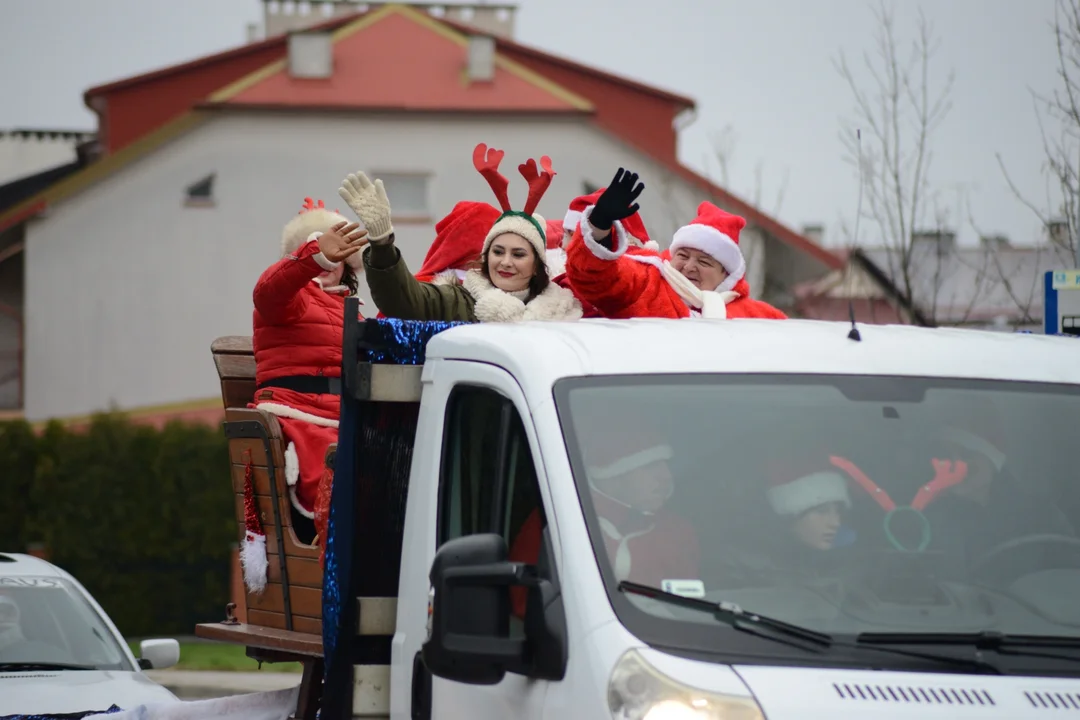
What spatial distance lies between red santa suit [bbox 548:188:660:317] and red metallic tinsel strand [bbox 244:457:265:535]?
1188 mm

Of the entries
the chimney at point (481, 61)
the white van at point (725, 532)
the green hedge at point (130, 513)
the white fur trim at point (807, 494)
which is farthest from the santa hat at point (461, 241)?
the chimney at point (481, 61)

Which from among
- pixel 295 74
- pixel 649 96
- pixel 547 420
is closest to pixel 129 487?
pixel 295 74

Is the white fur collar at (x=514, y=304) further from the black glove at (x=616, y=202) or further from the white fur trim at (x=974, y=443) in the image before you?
the white fur trim at (x=974, y=443)

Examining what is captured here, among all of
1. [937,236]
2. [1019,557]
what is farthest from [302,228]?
[937,236]

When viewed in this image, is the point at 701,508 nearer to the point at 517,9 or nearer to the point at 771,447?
the point at 771,447

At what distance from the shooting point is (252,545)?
5289mm

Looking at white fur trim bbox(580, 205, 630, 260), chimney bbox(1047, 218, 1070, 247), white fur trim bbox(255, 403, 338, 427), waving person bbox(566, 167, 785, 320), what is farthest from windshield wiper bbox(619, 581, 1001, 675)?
chimney bbox(1047, 218, 1070, 247)

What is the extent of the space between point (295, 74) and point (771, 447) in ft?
101

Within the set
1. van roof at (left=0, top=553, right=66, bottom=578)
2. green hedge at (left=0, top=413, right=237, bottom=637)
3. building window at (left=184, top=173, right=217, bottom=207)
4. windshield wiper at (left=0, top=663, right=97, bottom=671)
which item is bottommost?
green hedge at (left=0, top=413, right=237, bottom=637)

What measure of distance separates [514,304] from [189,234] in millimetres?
28367

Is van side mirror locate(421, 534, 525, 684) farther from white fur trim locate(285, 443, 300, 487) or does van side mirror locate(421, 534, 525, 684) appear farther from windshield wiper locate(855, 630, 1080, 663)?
white fur trim locate(285, 443, 300, 487)

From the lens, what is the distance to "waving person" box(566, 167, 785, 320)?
489 cm

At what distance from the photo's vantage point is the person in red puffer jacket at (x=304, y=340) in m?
5.32

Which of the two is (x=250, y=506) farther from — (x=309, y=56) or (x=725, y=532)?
(x=309, y=56)
